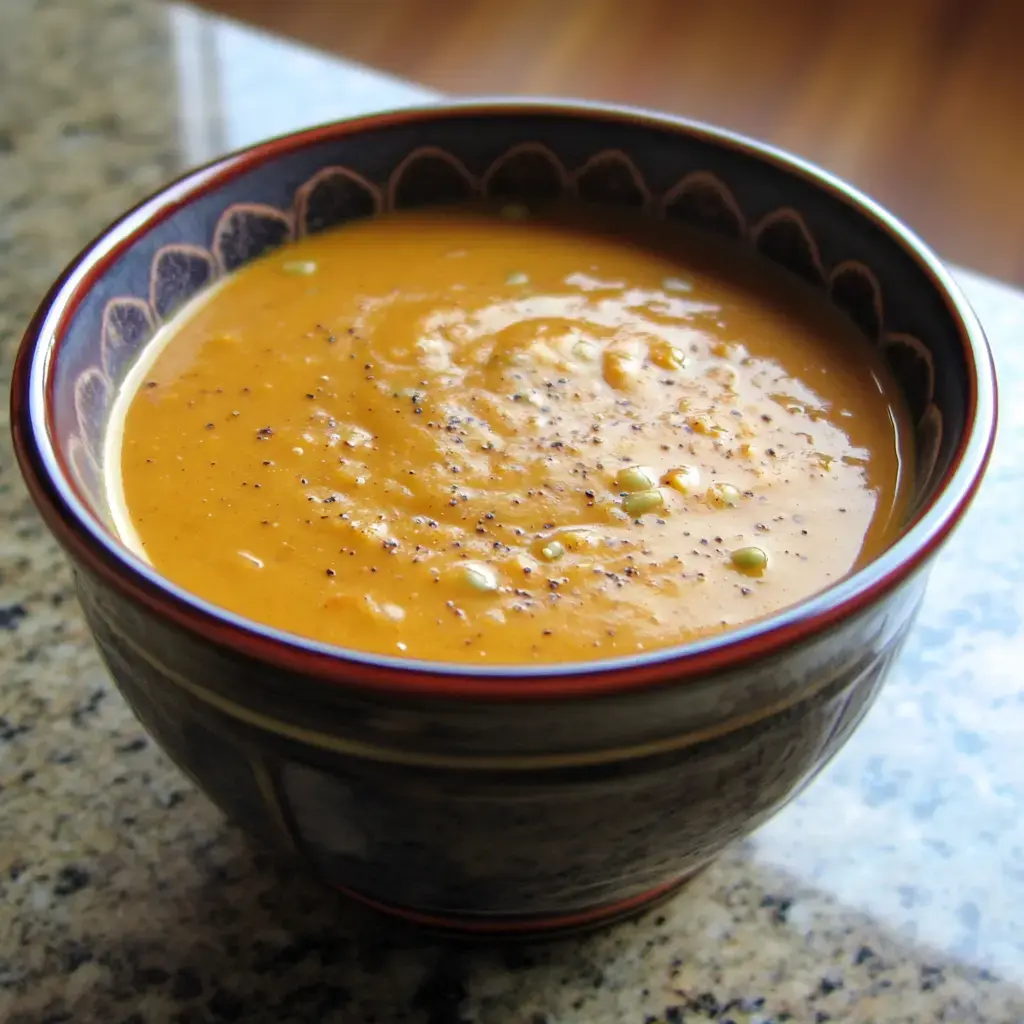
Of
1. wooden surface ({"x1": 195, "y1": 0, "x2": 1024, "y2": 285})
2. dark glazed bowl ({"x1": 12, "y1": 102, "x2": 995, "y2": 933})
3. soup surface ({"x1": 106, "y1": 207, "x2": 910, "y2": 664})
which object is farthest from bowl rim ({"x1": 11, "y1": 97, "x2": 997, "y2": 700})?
wooden surface ({"x1": 195, "y1": 0, "x2": 1024, "y2": 285})

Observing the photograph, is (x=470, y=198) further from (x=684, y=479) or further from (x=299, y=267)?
(x=684, y=479)

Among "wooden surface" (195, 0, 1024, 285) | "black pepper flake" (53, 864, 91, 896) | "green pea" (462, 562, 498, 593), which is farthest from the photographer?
"wooden surface" (195, 0, 1024, 285)

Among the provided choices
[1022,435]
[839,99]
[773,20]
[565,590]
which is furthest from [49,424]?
[773,20]

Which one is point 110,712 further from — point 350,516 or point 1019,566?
point 1019,566

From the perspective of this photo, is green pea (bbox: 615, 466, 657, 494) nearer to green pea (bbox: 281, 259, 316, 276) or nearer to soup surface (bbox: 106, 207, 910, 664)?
soup surface (bbox: 106, 207, 910, 664)

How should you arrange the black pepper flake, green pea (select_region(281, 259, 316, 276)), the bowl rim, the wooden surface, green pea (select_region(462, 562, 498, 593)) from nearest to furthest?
the bowl rim
green pea (select_region(462, 562, 498, 593))
the black pepper flake
green pea (select_region(281, 259, 316, 276))
the wooden surface

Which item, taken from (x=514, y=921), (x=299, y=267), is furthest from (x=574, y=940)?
(x=299, y=267)

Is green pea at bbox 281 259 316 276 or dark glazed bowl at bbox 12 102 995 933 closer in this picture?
dark glazed bowl at bbox 12 102 995 933
